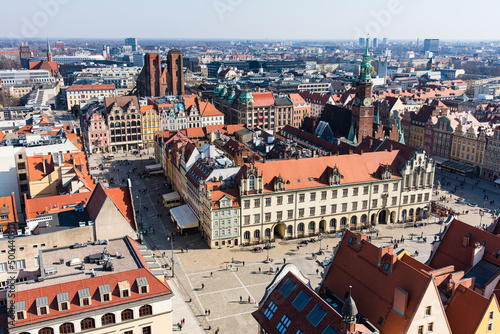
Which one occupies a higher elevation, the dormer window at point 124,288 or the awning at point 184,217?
the dormer window at point 124,288

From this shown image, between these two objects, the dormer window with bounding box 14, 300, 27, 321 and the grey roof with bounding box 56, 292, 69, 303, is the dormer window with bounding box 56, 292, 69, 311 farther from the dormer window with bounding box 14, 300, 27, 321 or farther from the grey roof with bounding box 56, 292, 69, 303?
the dormer window with bounding box 14, 300, 27, 321

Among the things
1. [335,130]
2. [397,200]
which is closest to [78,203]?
[397,200]

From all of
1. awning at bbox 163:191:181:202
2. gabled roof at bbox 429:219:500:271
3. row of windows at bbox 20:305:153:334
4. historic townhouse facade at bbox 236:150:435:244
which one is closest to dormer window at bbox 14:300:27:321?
row of windows at bbox 20:305:153:334

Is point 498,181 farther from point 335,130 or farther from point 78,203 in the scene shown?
point 78,203

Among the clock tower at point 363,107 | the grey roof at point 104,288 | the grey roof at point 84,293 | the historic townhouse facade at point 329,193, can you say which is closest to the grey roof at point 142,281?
the grey roof at point 104,288

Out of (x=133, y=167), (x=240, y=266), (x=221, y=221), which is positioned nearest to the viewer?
(x=240, y=266)

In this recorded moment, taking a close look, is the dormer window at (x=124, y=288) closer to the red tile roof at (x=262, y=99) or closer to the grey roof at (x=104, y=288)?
the grey roof at (x=104, y=288)

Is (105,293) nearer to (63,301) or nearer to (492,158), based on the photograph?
(63,301)
